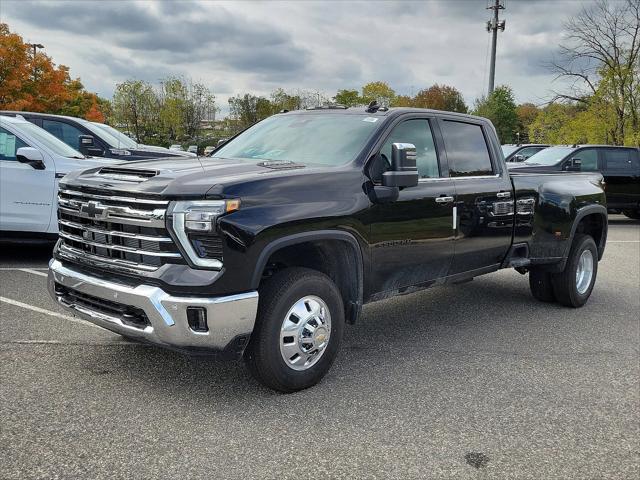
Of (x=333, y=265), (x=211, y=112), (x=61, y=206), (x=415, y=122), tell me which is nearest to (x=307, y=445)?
(x=333, y=265)

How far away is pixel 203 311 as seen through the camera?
345cm

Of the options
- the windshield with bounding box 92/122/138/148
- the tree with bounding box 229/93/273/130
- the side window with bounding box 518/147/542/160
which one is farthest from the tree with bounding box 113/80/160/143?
the windshield with bounding box 92/122/138/148

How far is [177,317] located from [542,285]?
15.0 ft

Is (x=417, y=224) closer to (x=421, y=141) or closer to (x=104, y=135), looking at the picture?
(x=421, y=141)

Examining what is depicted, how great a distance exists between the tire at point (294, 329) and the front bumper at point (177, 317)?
0.15m

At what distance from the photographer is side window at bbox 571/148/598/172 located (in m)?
14.6

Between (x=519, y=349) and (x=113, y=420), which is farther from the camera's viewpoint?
(x=519, y=349)

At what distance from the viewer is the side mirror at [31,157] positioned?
7.34 meters

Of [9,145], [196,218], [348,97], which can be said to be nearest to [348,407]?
[196,218]

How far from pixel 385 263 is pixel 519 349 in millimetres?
1543

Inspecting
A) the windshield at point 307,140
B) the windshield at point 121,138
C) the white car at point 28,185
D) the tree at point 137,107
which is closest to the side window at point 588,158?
the windshield at point 121,138

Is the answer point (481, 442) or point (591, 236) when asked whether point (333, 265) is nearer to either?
point (481, 442)

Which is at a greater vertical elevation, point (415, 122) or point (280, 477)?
point (415, 122)

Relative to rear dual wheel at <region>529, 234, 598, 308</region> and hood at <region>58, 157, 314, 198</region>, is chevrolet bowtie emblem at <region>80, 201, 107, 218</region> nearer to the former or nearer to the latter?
hood at <region>58, 157, 314, 198</region>
